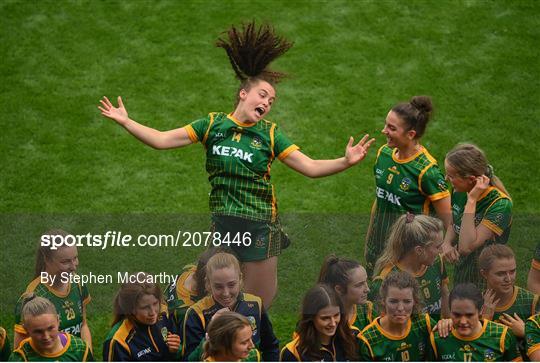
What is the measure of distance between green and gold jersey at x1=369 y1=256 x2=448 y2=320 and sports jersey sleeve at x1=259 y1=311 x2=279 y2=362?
66 centimetres

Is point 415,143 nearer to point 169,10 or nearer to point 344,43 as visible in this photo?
point 344,43

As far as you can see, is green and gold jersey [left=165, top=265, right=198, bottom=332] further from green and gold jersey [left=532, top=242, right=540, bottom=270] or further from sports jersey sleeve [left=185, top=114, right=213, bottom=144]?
green and gold jersey [left=532, top=242, right=540, bottom=270]

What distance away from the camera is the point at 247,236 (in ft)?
21.7

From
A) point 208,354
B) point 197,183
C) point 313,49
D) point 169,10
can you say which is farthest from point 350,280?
point 169,10

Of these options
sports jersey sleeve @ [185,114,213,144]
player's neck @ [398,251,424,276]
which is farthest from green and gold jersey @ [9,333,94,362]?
player's neck @ [398,251,424,276]

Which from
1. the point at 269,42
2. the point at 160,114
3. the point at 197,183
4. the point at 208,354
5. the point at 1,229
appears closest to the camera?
the point at 208,354

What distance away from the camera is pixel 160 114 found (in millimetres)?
9625

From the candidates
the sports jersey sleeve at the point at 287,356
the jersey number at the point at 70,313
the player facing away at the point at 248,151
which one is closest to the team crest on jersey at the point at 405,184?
the player facing away at the point at 248,151

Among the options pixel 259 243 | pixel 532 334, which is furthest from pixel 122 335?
pixel 532 334

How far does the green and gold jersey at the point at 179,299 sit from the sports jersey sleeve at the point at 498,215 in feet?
6.23

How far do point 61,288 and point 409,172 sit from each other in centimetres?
235

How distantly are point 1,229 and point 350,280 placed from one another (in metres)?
3.59

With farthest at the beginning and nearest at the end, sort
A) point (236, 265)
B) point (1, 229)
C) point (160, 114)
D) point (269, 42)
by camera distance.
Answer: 1. point (160, 114)
2. point (1, 229)
3. point (269, 42)
4. point (236, 265)

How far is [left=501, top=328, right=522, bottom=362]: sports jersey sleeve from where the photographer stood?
226 inches
